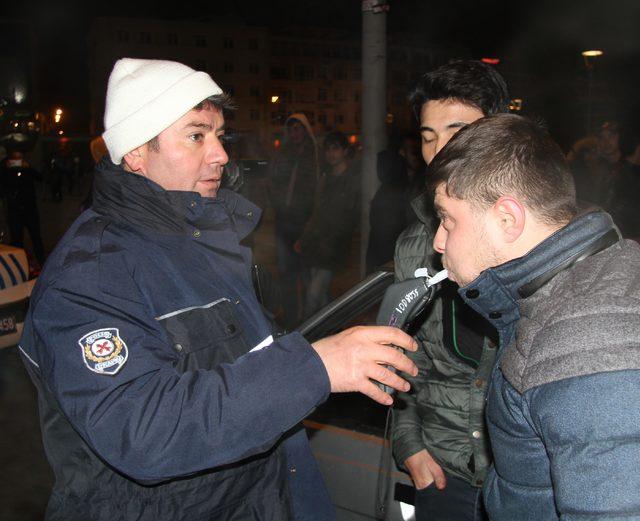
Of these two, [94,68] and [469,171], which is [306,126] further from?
[94,68]

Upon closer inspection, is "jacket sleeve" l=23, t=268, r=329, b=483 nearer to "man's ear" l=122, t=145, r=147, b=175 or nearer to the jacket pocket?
the jacket pocket

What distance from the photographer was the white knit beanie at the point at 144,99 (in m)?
1.91

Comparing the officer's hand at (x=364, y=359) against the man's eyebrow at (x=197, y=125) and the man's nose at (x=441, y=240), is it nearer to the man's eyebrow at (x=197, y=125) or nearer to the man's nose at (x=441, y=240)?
the man's nose at (x=441, y=240)

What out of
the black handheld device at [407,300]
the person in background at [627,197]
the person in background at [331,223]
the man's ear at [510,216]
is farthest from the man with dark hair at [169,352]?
the person in background at [627,197]

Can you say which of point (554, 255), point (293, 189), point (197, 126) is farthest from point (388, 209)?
point (554, 255)

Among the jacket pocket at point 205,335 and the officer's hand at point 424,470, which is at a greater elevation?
the jacket pocket at point 205,335

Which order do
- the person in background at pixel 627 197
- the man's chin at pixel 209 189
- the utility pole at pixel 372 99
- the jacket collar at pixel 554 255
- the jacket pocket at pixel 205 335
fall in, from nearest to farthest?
the jacket collar at pixel 554 255, the jacket pocket at pixel 205 335, the man's chin at pixel 209 189, the person in background at pixel 627 197, the utility pole at pixel 372 99

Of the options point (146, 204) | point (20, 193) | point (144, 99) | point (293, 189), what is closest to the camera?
point (146, 204)

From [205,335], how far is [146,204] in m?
0.40

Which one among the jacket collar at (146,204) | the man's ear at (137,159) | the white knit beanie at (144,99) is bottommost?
the jacket collar at (146,204)

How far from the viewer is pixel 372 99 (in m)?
6.83

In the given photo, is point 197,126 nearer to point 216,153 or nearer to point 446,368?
point 216,153

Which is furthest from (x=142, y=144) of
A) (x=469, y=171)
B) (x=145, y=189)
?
(x=469, y=171)

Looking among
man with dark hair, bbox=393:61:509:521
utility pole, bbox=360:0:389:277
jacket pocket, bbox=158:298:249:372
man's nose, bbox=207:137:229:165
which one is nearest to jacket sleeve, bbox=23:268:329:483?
jacket pocket, bbox=158:298:249:372
